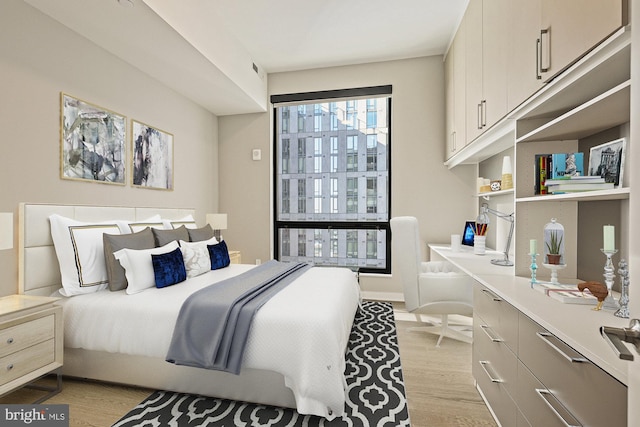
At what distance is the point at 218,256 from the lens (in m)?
3.15

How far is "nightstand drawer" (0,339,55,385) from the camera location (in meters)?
1.71

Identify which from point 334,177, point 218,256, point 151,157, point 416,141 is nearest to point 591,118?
point 416,141

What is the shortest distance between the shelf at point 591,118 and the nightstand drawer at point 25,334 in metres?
2.94

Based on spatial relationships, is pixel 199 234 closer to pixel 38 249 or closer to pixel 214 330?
pixel 38 249

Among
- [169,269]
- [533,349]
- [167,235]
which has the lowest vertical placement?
[533,349]

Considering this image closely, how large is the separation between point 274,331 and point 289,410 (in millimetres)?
524

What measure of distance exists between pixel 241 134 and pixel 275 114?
0.57 m

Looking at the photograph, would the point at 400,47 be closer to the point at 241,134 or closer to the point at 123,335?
the point at 241,134

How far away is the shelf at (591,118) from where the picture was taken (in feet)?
3.78

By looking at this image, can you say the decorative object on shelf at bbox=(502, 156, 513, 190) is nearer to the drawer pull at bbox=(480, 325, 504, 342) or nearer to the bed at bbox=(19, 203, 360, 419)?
Result: the drawer pull at bbox=(480, 325, 504, 342)

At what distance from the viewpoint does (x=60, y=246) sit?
89.4 inches

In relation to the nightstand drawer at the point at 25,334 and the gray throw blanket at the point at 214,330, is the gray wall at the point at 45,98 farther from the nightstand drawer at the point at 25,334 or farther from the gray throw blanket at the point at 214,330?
the gray throw blanket at the point at 214,330

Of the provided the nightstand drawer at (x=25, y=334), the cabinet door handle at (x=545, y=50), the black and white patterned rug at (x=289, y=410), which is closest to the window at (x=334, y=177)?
the black and white patterned rug at (x=289, y=410)

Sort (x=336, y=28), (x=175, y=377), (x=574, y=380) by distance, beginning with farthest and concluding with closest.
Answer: (x=336, y=28) → (x=175, y=377) → (x=574, y=380)
